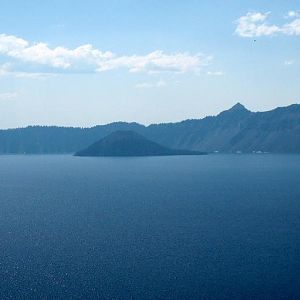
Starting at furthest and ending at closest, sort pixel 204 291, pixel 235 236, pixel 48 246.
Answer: pixel 235 236 → pixel 48 246 → pixel 204 291

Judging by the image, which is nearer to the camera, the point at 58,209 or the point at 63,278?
the point at 63,278

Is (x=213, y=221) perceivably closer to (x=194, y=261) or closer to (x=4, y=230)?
(x=194, y=261)

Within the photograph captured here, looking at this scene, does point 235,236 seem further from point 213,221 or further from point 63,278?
point 63,278

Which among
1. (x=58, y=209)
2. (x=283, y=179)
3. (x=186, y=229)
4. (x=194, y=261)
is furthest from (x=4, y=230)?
(x=283, y=179)

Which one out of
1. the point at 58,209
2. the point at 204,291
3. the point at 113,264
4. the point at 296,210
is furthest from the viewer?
the point at 58,209

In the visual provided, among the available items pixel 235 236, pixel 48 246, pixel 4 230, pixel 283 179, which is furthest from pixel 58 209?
pixel 283 179

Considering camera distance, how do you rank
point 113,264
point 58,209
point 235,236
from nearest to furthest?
point 113,264, point 235,236, point 58,209

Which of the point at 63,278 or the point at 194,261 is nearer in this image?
the point at 63,278

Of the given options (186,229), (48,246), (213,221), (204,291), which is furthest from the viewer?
(213,221)

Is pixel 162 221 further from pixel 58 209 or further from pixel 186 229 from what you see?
pixel 58 209
